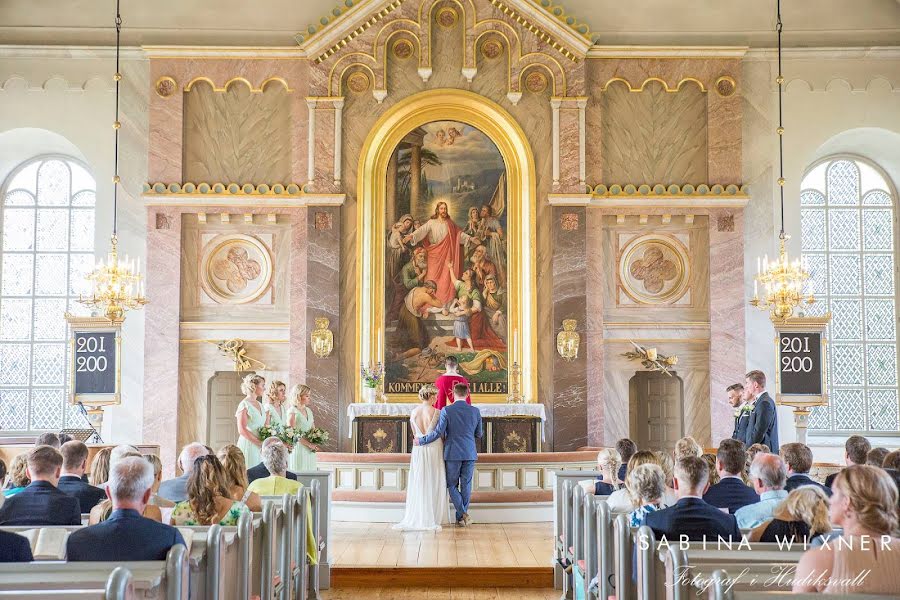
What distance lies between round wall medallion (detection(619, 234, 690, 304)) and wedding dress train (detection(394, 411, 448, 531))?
5.55 meters

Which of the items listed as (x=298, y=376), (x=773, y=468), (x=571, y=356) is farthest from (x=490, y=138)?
(x=773, y=468)

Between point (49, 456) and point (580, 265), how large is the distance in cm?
1096

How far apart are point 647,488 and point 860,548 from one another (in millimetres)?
2246

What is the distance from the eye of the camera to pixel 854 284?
17.4m

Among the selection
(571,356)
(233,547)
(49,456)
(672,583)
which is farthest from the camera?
(571,356)

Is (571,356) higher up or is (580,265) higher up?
(580,265)

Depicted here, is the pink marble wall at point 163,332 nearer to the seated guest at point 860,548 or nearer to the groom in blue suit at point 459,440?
the groom in blue suit at point 459,440

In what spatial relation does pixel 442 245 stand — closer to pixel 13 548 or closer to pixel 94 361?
pixel 94 361

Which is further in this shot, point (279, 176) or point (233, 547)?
point (279, 176)

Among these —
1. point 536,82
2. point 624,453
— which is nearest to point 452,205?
point 536,82

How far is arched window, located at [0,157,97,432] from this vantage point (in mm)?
17016

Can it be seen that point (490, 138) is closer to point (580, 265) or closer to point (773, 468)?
point (580, 265)

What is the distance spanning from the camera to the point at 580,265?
16.1 meters

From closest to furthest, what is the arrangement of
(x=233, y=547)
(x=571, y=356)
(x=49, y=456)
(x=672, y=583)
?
(x=672, y=583)
(x=233, y=547)
(x=49, y=456)
(x=571, y=356)
